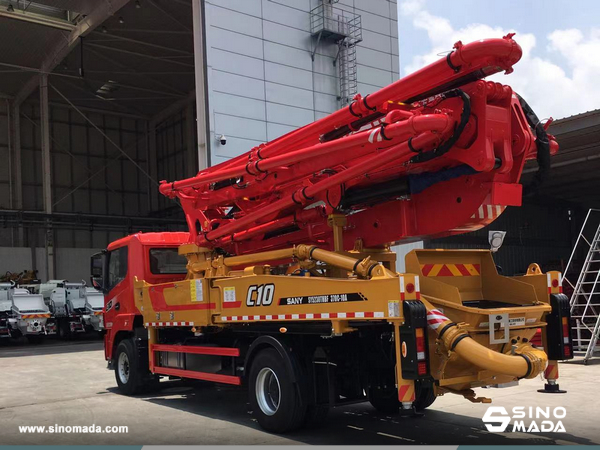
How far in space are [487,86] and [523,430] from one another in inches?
153

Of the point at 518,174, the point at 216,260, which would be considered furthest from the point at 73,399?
the point at 518,174

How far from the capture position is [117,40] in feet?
99.6

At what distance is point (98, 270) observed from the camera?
12219mm

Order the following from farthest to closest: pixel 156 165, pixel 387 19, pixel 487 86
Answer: pixel 156 165 < pixel 387 19 < pixel 487 86

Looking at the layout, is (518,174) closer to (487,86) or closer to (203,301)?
(487,86)

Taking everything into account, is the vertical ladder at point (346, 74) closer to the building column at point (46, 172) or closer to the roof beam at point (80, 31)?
the roof beam at point (80, 31)

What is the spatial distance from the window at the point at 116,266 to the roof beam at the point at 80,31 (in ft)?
54.0

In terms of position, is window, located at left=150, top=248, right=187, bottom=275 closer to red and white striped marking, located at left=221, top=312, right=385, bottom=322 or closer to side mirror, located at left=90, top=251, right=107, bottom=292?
side mirror, located at left=90, top=251, right=107, bottom=292

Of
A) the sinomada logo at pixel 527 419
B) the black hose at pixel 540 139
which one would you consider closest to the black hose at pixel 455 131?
the black hose at pixel 540 139

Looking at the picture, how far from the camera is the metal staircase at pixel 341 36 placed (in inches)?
832

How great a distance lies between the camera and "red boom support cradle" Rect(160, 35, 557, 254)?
619 cm

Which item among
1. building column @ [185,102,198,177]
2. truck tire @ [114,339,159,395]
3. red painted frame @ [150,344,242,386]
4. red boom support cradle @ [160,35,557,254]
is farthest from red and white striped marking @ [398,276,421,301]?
building column @ [185,102,198,177]

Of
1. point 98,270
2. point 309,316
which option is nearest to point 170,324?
point 98,270

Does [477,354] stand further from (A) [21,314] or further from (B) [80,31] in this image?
(B) [80,31]
